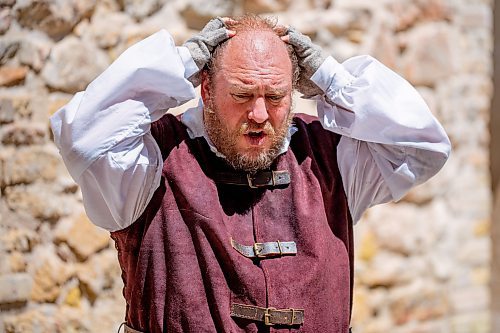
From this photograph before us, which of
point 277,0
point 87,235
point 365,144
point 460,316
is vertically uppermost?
point 277,0

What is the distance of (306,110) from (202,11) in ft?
1.82

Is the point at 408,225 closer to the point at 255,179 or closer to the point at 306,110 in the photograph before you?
the point at 306,110

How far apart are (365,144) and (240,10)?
1.16 meters

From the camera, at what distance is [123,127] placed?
2.22 meters

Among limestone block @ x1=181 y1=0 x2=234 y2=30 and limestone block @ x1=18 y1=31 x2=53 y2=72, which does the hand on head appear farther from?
limestone block @ x1=181 y1=0 x2=234 y2=30

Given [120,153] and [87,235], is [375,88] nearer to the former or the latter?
[120,153]

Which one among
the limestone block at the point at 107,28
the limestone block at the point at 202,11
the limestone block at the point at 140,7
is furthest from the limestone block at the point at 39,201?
the limestone block at the point at 202,11

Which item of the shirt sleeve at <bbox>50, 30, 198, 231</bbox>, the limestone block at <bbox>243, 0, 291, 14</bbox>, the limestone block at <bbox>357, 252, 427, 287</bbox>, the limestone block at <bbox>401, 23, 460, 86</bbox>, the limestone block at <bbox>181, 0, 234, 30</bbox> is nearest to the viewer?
the shirt sleeve at <bbox>50, 30, 198, 231</bbox>

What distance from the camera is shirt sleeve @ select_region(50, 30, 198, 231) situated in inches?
86.7

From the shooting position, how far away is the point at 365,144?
252 cm

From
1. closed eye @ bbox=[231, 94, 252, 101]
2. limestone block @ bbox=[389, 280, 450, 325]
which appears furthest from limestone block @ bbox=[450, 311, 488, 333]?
closed eye @ bbox=[231, 94, 252, 101]

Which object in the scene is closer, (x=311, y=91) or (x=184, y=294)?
(x=184, y=294)

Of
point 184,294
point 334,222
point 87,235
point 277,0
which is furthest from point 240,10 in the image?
point 184,294

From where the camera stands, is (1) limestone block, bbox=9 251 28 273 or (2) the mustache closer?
(2) the mustache
